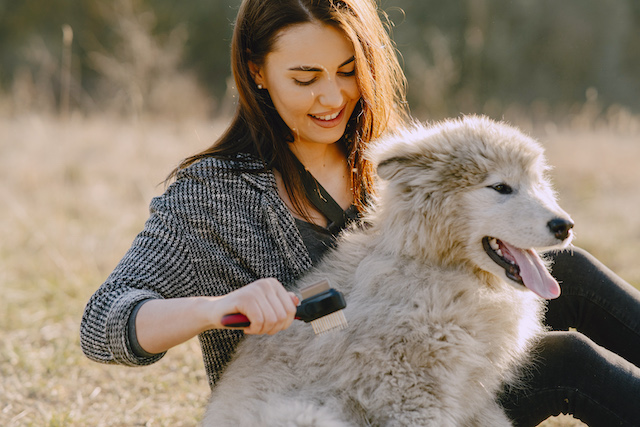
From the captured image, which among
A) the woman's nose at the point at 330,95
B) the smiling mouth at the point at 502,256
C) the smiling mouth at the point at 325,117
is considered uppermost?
the woman's nose at the point at 330,95

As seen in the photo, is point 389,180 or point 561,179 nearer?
point 389,180

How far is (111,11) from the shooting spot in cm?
1464

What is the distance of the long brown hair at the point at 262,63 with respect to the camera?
8.62ft

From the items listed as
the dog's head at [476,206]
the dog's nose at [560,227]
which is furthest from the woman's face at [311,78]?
the dog's nose at [560,227]

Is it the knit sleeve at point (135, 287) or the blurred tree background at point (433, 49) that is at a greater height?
the blurred tree background at point (433, 49)

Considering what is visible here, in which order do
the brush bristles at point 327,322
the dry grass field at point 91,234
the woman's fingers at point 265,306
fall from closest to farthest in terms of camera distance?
1. the woman's fingers at point 265,306
2. the brush bristles at point 327,322
3. the dry grass field at point 91,234

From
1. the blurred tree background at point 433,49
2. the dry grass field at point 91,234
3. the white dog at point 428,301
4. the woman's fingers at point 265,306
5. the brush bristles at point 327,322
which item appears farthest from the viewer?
the blurred tree background at point 433,49

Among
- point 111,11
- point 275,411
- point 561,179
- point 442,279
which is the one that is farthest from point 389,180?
point 111,11

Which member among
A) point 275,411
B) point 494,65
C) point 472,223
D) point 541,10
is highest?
point 541,10

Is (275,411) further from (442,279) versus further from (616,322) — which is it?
(616,322)

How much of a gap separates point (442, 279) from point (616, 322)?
1029 mm

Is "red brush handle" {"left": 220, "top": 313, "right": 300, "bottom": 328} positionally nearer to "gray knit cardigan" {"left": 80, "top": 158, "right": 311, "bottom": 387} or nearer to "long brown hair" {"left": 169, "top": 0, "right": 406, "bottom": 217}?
"gray knit cardigan" {"left": 80, "top": 158, "right": 311, "bottom": 387}

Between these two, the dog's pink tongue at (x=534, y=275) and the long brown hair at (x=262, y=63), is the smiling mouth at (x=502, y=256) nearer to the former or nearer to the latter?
the dog's pink tongue at (x=534, y=275)

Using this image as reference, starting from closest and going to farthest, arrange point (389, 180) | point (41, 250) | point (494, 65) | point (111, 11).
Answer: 1. point (389, 180)
2. point (41, 250)
3. point (111, 11)
4. point (494, 65)
